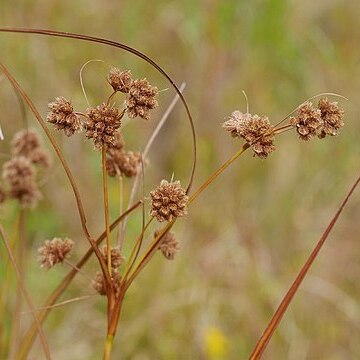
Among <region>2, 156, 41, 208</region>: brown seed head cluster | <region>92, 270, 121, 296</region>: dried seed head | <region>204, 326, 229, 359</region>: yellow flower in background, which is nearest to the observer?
<region>92, 270, 121, 296</region>: dried seed head

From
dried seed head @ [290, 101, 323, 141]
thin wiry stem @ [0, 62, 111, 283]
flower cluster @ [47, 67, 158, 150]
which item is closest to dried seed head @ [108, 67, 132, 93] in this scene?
flower cluster @ [47, 67, 158, 150]

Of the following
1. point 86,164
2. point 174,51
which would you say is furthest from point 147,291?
point 174,51

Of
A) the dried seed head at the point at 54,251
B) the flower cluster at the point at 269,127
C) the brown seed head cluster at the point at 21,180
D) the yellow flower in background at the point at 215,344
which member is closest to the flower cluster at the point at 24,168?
the brown seed head cluster at the point at 21,180

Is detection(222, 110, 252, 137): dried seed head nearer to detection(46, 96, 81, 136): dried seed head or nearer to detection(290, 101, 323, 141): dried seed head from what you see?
detection(290, 101, 323, 141): dried seed head

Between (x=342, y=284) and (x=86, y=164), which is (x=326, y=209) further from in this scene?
(x=86, y=164)

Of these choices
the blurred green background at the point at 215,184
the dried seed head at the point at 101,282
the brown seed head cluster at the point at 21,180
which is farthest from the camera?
the blurred green background at the point at 215,184

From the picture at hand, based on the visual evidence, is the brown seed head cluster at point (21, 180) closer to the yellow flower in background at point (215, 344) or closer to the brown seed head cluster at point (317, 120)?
the brown seed head cluster at point (317, 120)

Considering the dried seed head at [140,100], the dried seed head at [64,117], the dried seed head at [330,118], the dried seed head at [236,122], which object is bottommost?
the dried seed head at [64,117]

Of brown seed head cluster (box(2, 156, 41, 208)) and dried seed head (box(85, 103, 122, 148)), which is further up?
brown seed head cluster (box(2, 156, 41, 208))
